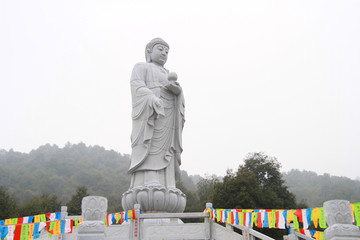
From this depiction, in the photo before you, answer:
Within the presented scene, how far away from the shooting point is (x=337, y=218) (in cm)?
395

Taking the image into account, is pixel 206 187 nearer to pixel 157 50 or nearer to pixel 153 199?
pixel 157 50

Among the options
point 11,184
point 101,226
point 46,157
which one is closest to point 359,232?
point 101,226

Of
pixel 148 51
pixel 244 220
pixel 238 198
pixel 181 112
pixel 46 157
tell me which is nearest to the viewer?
pixel 244 220

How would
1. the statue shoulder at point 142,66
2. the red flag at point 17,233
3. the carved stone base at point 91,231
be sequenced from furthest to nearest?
the statue shoulder at point 142,66 < the red flag at point 17,233 < the carved stone base at point 91,231

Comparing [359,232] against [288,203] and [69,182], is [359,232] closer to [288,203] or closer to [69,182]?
[288,203]

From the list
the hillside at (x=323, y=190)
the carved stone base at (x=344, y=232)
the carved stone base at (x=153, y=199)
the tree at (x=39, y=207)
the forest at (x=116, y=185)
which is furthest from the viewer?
the hillside at (x=323, y=190)

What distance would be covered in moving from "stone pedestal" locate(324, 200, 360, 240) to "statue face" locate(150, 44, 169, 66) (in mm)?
7479

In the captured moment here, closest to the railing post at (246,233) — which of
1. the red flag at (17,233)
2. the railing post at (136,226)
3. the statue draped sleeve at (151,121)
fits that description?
the railing post at (136,226)

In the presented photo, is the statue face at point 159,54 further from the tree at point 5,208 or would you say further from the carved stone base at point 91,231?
the tree at point 5,208

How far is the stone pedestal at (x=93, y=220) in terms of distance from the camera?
4121 millimetres

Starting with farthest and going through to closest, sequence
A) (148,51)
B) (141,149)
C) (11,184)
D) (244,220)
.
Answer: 1. (11,184)
2. (148,51)
3. (141,149)
4. (244,220)

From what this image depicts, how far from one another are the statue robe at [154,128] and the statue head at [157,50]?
381 mm

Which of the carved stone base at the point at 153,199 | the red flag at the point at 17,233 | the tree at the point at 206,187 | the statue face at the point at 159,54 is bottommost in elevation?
the red flag at the point at 17,233

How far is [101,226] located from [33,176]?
4111 cm
